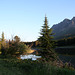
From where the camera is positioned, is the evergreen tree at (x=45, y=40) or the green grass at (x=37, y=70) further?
the evergreen tree at (x=45, y=40)

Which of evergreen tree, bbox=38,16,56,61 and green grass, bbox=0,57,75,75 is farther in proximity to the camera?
evergreen tree, bbox=38,16,56,61

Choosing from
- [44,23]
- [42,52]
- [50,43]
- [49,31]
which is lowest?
[42,52]

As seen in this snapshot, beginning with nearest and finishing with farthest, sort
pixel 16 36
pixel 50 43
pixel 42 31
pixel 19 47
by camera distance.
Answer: pixel 19 47 < pixel 16 36 < pixel 50 43 < pixel 42 31

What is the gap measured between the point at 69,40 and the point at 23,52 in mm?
41803

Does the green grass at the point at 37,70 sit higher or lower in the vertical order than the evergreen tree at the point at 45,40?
lower

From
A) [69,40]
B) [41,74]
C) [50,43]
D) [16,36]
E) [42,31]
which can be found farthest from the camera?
[69,40]

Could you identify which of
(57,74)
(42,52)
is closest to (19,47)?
(42,52)

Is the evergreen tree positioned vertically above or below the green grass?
above

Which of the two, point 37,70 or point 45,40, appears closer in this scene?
point 37,70

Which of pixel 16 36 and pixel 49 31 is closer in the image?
pixel 16 36

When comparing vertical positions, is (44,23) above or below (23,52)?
above

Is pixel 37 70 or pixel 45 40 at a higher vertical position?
pixel 45 40

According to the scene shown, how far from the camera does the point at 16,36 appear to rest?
771 inches

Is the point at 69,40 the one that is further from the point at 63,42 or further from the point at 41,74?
the point at 41,74
